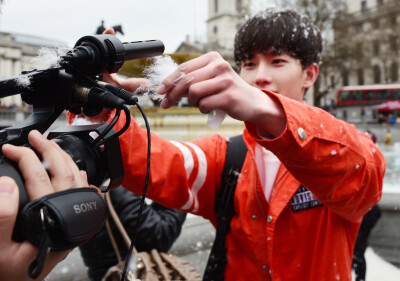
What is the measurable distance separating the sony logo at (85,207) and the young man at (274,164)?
36 centimetres

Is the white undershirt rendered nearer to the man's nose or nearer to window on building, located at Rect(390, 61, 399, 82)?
the man's nose

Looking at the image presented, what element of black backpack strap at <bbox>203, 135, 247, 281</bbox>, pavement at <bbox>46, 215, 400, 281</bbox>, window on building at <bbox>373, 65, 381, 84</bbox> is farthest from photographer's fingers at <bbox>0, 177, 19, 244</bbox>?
window on building at <bbox>373, 65, 381, 84</bbox>

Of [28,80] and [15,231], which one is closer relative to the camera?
[15,231]

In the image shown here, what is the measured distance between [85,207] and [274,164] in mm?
1021

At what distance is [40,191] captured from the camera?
667 mm

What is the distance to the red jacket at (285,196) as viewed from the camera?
1.15 m

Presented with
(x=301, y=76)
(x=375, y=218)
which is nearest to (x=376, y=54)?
(x=375, y=218)

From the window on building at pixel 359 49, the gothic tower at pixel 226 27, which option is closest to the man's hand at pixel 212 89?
the gothic tower at pixel 226 27

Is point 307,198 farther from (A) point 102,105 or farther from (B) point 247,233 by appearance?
(A) point 102,105

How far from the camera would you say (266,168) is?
1.56 meters

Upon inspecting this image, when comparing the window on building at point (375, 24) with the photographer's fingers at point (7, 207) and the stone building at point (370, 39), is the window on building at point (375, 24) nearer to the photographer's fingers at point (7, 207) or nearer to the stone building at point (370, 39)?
the stone building at point (370, 39)

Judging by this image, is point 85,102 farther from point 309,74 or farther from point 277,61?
point 309,74

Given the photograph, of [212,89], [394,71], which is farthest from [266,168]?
[394,71]

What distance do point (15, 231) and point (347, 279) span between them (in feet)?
3.94
